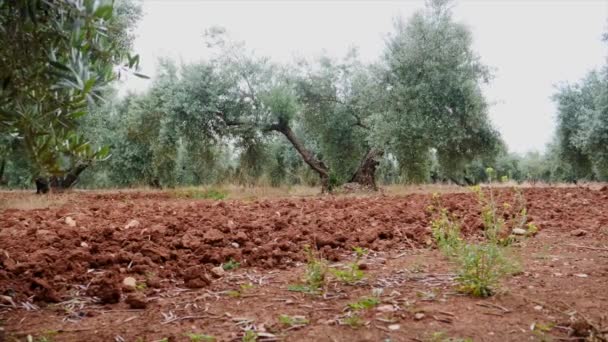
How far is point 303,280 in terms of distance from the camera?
10.8 ft

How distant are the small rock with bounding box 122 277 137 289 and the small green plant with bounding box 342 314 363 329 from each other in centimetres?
152

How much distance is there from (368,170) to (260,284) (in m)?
14.4

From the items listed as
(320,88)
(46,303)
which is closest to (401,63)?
(320,88)

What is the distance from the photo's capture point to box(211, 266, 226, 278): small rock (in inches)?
137

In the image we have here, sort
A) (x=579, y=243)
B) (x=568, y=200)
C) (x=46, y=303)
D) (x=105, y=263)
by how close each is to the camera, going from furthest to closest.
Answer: (x=568, y=200) → (x=579, y=243) → (x=105, y=263) → (x=46, y=303)

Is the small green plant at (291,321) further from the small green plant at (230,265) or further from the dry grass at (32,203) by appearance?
the dry grass at (32,203)

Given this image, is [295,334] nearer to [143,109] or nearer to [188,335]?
[188,335]

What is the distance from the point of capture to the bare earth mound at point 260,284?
8.18ft

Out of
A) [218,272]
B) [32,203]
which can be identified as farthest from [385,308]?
[32,203]

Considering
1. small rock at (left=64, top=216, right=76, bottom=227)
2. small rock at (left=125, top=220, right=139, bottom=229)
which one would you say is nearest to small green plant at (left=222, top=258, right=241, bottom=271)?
small rock at (left=125, top=220, right=139, bottom=229)

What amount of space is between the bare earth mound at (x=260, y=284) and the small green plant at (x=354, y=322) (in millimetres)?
29

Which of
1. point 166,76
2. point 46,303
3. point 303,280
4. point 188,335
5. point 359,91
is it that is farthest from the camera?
point 166,76

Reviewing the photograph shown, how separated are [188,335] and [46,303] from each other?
1227 mm

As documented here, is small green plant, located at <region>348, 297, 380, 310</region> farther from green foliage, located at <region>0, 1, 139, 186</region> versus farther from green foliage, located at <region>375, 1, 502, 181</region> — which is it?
green foliage, located at <region>375, 1, 502, 181</region>
